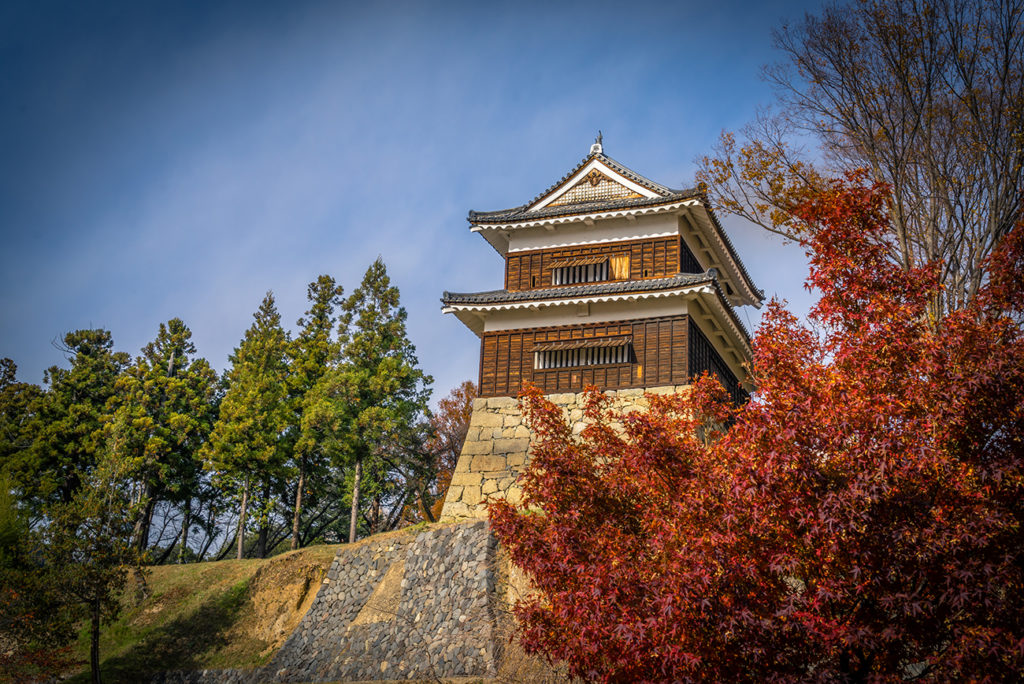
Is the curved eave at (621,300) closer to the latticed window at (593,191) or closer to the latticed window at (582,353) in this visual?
the latticed window at (582,353)

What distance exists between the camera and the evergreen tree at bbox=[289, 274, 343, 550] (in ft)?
103

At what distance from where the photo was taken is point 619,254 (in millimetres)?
24703

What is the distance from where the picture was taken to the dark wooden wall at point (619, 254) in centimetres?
2408

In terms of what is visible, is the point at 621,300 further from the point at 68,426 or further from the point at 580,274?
the point at 68,426

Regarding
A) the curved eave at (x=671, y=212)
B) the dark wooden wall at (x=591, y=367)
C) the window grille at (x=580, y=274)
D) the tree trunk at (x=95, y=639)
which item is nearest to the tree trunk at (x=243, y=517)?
the tree trunk at (x=95, y=639)

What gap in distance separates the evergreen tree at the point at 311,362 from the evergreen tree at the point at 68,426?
679 cm

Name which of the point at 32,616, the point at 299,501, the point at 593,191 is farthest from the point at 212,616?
the point at 593,191

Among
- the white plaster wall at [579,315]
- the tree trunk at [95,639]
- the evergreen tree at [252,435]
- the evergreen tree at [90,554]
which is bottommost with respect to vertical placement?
the tree trunk at [95,639]

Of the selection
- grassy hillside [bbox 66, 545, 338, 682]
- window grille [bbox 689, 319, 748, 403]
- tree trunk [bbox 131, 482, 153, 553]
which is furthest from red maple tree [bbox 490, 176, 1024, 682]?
tree trunk [bbox 131, 482, 153, 553]

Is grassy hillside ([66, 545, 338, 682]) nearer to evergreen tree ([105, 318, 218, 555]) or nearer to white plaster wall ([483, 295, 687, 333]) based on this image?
evergreen tree ([105, 318, 218, 555])

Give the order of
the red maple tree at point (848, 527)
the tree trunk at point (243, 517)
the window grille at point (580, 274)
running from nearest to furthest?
the red maple tree at point (848, 527)
the window grille at point (580, 274)
the tree trunk at point (243, 517)

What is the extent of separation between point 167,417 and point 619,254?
1935cm

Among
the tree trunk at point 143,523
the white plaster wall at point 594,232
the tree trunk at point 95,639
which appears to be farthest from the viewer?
the tree trunk at point 143,523

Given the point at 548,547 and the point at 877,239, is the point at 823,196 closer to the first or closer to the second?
the point at 877,239
